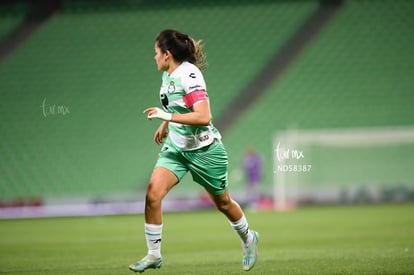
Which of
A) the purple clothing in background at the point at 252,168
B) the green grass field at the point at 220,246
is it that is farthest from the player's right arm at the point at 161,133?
the purple clothing in background at the point at 252,168

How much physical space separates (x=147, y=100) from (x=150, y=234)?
15.5 m

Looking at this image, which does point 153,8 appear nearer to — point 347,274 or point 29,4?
point 29,4

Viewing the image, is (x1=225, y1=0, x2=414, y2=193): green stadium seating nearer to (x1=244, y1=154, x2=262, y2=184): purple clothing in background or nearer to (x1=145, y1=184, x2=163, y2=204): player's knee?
(x1=244, y1=154, x2=262, y2=184): purple clothing in background

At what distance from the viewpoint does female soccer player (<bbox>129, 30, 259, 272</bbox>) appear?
614 centimetres

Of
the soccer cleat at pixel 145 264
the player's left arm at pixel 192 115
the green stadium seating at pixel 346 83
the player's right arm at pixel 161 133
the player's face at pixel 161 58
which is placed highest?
the player's face at pixel 161 58

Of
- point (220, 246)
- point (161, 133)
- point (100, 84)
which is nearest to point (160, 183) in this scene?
point (161, 133)

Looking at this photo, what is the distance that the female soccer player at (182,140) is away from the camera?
614cm

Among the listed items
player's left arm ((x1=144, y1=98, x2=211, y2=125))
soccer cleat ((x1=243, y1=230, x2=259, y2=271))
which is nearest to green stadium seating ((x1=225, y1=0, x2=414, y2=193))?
soccer cleat ((x1=243, y1=230, x2=259, y2=271))

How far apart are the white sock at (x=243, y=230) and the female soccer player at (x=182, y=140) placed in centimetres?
12

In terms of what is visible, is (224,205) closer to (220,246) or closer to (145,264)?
(145,264)

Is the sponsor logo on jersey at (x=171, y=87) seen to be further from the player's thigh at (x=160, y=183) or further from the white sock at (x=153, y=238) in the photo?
the white sock at (x=153, y=238)

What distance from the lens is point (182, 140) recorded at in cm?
645

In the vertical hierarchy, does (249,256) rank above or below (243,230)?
below

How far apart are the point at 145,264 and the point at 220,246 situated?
13.5 ft
